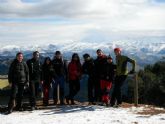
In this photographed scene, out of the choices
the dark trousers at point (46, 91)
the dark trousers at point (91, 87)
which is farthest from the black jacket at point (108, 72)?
the dark trousers at point (46, 91)

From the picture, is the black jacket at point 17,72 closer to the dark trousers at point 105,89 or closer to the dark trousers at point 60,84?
the dark trousers at point 60,84

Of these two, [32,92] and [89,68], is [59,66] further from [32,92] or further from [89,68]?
[32,92]

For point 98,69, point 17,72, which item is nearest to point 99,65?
point 98,69

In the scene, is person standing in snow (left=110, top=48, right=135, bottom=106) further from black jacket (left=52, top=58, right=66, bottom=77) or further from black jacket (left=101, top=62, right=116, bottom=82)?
black jacket (left=52, top=58, right=66, bottom=77)

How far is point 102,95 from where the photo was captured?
61.4ft

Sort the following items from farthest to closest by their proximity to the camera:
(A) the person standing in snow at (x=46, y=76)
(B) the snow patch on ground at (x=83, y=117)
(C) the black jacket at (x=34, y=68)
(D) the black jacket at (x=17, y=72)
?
(A) the person standing in snow at (x=46, y=76) → (C) the black jacket at (x=34, y=68) → (D) the black jacket at (x=17, y=72) → (B) the snow patch on ground at (x=83, y=117)

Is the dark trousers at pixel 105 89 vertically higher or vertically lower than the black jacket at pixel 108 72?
lower

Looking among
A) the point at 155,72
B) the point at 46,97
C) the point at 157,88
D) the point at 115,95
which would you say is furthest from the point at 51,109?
the point at 155,72

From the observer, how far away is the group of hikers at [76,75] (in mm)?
17938

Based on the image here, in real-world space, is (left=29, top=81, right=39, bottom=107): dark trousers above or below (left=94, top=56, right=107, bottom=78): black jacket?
below

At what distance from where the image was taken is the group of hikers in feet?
58.9

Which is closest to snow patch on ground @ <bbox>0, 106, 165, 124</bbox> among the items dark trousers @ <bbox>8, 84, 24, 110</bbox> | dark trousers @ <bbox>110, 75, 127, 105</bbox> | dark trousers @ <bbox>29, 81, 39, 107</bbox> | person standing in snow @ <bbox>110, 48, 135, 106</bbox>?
dark trousers @ <bbox>8, 84, 24, 110</bbox>

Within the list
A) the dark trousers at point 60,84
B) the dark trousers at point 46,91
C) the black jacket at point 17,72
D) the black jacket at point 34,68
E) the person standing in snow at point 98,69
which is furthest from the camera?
the dark trousers at point 46,91

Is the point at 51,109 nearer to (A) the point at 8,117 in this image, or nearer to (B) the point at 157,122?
(A) the point at 8,117
